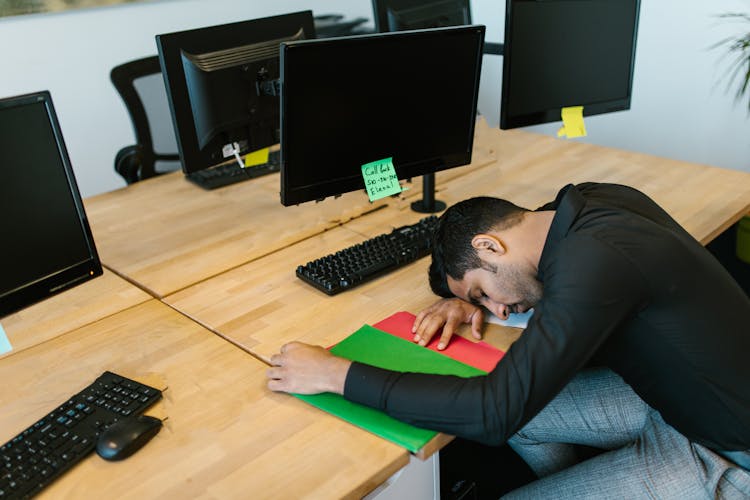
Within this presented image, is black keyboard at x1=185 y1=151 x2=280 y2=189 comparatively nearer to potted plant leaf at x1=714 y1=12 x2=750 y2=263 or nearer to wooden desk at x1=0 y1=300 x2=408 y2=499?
wooden desk at x1=0 y1=300 x2=408 y2=499

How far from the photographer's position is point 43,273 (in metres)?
1.23

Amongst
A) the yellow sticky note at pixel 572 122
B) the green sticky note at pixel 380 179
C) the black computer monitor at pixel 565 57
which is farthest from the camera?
the yellow sticky note at pixel 572 122

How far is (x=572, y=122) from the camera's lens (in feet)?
6.55

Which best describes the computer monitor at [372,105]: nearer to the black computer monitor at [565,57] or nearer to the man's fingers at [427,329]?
the black computer monitor at [565,57]

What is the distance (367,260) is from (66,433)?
2.40 ft

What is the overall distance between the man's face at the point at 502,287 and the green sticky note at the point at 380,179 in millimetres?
384

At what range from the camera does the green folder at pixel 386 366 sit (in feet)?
3.57

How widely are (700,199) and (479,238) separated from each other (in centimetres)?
96

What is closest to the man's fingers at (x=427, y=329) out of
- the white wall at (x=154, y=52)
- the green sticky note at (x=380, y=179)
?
the green sticky note at (x=380, y=179)

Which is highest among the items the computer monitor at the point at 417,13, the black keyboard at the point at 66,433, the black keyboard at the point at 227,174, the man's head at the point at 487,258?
the computer monitor at the point at 417,13

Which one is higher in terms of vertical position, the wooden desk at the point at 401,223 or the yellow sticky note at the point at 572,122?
the yellow sticky note at the point at 572,122

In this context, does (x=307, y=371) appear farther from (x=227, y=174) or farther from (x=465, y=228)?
(x=227, y=174)

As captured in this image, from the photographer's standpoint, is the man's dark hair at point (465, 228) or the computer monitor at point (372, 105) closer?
the man's dark hair at point (465, 228)

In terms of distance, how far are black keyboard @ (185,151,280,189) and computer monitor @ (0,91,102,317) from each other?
90 cm
